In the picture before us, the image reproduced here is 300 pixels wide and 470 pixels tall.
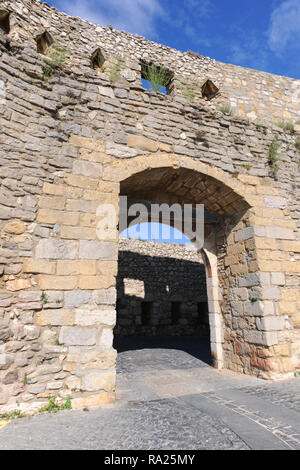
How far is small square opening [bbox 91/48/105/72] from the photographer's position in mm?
6266

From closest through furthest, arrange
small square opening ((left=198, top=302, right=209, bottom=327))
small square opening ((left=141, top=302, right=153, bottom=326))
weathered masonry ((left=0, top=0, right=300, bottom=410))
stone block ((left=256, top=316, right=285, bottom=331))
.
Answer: weathered masonry ((left=0, top=0, right=300, bottom=410)) → stone block ((left=256, top=316, right=285, bottom=331)) → small square opening ((left=141, top=302, right=153, bottom=326)) → small square opening ((left=198, top=302, right=209, bottom=327))

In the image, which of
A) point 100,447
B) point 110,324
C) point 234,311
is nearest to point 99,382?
point 110,324

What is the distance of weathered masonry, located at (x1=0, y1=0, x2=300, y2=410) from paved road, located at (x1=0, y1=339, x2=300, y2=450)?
1.24ft

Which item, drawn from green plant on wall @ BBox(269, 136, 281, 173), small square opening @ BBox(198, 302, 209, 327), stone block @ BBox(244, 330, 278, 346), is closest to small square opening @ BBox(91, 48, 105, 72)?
green plant on wall @ BBox(269, 136, 281, 173)

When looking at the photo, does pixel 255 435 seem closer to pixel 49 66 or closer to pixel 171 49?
pixel 49 66

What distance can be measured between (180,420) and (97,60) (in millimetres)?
6941

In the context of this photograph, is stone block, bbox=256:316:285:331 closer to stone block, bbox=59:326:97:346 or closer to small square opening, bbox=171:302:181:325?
stone block, bbox=59:326:97:346

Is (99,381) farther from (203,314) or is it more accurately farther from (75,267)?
(203,314)

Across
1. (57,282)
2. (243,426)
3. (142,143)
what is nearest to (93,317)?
(57,282)

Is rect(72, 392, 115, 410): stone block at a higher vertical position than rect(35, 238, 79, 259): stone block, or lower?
lower

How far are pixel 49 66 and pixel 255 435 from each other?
4.76 meters

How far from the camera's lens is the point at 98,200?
12.3 ft

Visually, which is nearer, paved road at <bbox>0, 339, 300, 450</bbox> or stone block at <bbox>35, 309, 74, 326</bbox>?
paved road at <bbox>0, 339, 300, 450</bbox>

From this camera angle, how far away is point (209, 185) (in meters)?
4.88
